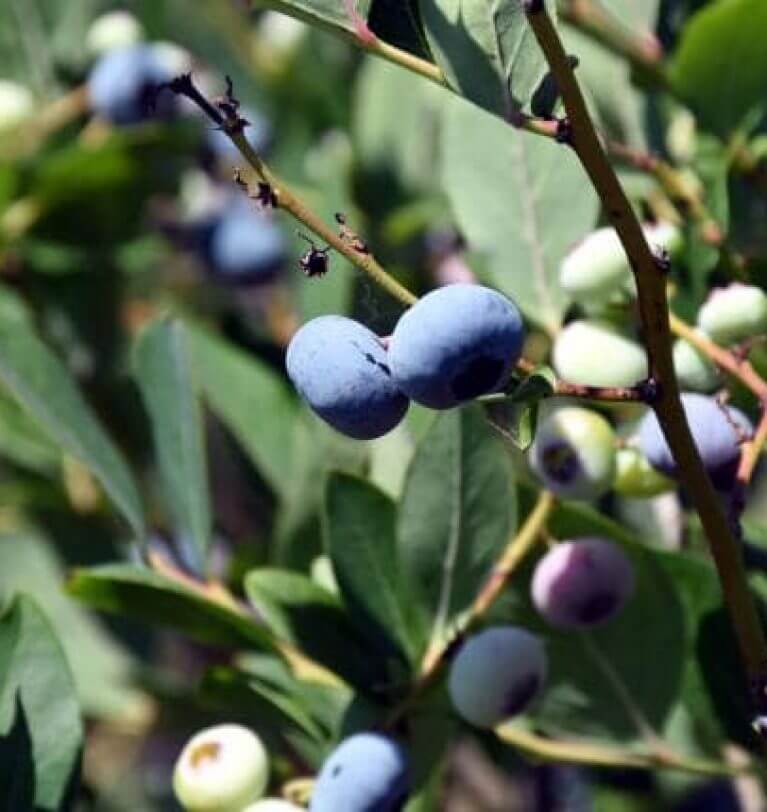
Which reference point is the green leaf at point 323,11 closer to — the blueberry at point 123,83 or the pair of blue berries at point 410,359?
the pair of blue berries at point 410,359

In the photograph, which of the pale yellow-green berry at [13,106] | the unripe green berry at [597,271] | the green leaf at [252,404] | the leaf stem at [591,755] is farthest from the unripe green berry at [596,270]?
the pale yellow-green berry at [13,106]

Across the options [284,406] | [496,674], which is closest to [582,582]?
[496,674]

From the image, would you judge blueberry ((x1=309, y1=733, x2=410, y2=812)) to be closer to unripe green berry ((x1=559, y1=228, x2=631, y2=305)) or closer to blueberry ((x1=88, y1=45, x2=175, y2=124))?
unripe green berry ((x1=559, y1=228, x2=631, y2=305))

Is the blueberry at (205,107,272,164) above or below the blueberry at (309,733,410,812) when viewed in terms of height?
above

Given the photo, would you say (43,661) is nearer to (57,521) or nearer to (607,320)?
(607,320)

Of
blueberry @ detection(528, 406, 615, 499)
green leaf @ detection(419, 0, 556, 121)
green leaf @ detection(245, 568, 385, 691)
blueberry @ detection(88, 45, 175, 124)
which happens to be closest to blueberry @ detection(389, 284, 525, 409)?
green leaf @ detection(419, 0, 556, 121)

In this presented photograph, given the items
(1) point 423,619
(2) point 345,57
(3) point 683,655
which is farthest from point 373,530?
(2) point 345,57
